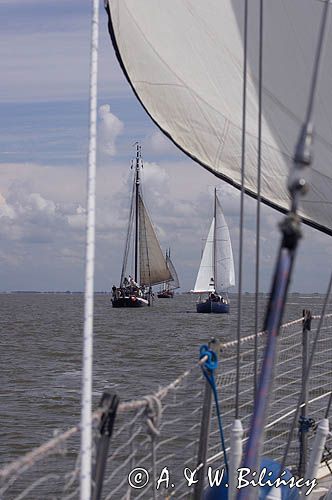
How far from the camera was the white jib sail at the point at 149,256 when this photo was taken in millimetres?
65250

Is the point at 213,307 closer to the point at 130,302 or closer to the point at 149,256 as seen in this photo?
the point at 149,256

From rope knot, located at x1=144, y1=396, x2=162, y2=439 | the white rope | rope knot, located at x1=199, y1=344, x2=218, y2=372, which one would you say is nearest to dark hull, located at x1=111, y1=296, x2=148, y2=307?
rope knot, located at x1=199, y1=344, x2=218, y2=372

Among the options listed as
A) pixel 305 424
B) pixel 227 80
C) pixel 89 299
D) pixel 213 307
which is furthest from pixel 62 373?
pixel 213 307

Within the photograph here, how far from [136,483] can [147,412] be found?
2.77 meters

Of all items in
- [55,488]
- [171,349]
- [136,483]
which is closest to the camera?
[136,483]

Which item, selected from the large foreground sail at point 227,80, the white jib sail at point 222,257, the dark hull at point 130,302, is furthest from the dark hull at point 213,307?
the large foreground sail at point 227,80

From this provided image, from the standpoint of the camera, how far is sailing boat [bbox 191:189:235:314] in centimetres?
6600

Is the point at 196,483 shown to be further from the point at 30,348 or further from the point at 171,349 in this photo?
the point at 30,348

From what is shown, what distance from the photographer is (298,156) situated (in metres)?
1.83

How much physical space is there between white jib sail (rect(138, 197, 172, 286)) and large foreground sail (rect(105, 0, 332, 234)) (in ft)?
197

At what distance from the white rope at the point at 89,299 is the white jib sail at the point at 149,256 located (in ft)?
204

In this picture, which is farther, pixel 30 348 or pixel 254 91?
pixel 30 348

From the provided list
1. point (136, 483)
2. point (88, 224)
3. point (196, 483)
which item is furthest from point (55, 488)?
point (88, 224)

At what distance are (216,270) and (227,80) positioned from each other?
212ft
